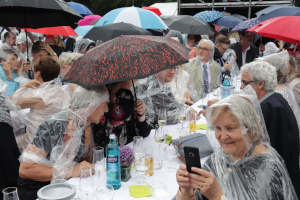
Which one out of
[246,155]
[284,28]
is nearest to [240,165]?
[246,155]

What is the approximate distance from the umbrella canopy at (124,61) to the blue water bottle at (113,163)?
503 mm

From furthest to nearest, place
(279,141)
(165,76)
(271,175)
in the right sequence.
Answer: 1. (165,76)
2. (279,141)
3. (271,175)

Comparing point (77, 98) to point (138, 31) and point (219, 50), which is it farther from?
point (219, 50)

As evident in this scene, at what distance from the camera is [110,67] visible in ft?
8.04

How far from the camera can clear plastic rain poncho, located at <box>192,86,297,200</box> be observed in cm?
184

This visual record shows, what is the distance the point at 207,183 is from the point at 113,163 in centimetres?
73

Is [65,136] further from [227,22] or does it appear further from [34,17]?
[227,22]

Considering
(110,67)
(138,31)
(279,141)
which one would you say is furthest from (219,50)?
(110,67)

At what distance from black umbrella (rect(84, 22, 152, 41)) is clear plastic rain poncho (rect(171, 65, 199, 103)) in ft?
3.16

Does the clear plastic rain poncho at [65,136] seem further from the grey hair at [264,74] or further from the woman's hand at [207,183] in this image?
the grey hair at [264,74]

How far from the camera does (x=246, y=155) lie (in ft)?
6.54

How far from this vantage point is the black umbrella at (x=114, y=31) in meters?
4.96

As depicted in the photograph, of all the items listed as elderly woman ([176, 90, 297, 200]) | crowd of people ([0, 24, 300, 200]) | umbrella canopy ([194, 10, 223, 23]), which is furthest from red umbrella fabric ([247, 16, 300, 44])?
umbrella canopy ([194, 10, 223, 23])

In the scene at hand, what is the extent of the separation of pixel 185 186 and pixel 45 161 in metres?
1.21
